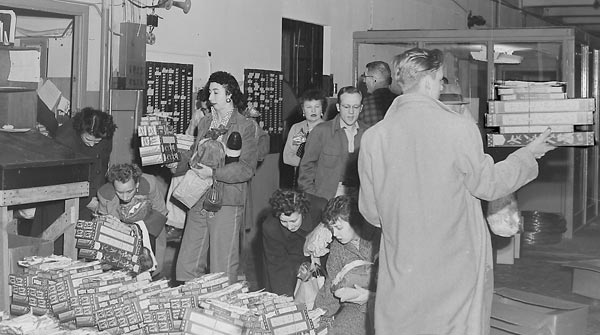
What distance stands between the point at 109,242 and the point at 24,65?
57.3 inches

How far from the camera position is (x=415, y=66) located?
12.4 feet

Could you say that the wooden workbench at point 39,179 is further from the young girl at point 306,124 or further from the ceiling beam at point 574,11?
the ceiling beam at point 574,11

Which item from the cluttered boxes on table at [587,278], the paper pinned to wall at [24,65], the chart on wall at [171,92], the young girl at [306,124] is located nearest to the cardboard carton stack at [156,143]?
the paper pinned to wall at [24,65]

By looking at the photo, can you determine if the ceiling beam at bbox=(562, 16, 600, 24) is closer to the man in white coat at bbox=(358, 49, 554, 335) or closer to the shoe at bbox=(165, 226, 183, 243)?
the shoe at bbox=(165, 226, 183, 243)

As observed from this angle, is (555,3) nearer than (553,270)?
No

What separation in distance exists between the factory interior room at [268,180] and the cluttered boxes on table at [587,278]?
0.02 meters

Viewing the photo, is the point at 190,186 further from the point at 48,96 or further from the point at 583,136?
the point at 583,136

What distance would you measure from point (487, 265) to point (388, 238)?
1.34ft

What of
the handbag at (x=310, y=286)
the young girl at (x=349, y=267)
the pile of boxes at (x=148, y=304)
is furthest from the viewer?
the handbag at (x=310, y=286)

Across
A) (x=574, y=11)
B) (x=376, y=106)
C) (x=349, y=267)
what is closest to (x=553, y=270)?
(x=376, y=106)

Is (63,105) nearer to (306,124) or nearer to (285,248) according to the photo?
(306,124)

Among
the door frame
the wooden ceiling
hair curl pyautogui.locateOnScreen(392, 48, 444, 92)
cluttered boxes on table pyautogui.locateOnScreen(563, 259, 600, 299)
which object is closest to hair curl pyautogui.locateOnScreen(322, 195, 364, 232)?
hair curl pyautogui.locateOnScreen(392, 48, 444, 92)

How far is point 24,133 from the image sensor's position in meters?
5.95

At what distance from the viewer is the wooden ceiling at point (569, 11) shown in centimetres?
1421
